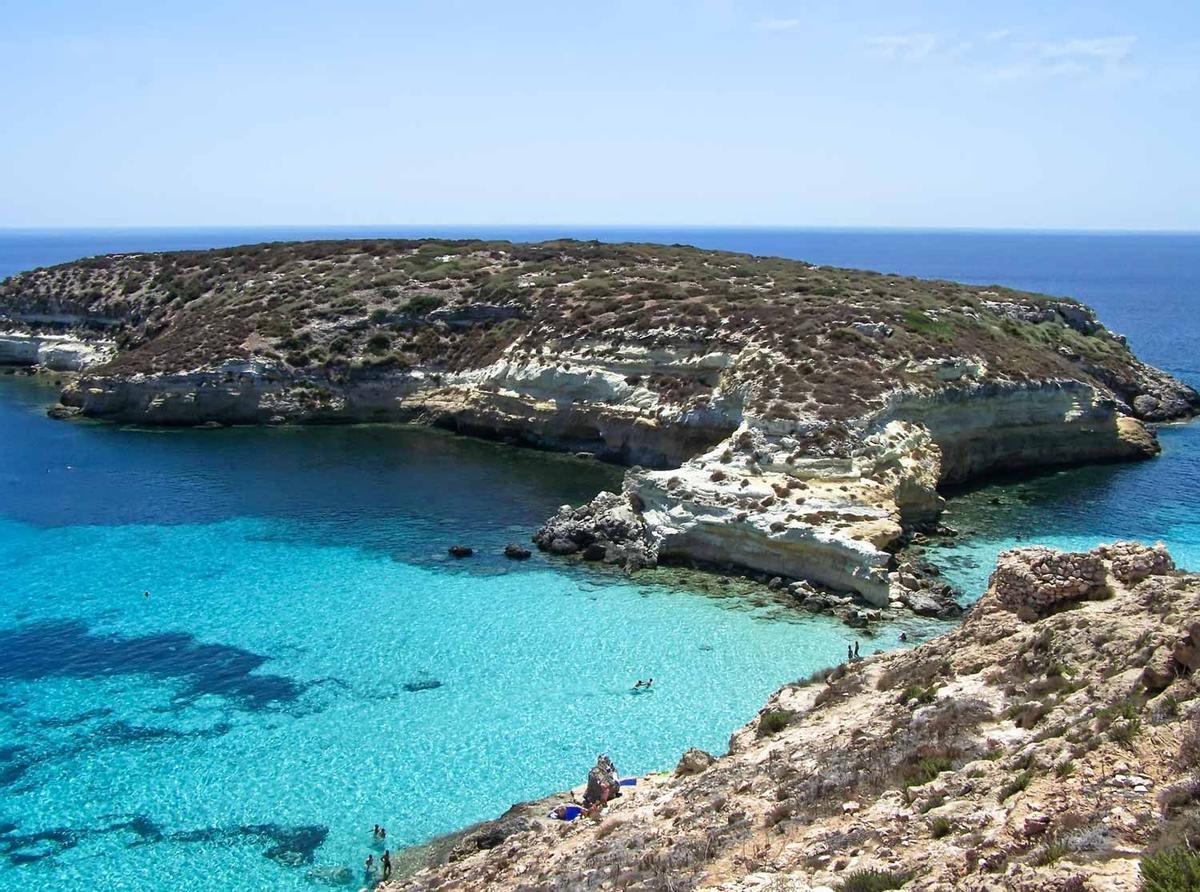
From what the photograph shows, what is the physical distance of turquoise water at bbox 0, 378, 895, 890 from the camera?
24438 millimetres

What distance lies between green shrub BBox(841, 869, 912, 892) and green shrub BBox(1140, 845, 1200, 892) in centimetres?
306

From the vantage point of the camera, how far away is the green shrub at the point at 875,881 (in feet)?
39.8

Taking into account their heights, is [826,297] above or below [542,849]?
above

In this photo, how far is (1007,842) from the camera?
→ 475 inches

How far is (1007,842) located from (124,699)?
2727 centimetres

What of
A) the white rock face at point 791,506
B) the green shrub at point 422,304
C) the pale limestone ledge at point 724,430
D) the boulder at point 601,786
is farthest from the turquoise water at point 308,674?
the green shrub at point 422,304

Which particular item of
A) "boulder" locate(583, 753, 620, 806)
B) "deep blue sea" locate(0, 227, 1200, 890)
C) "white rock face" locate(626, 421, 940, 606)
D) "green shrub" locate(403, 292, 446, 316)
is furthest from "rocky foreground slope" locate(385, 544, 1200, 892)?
"green shrub" locate(403, 292, 446, 316)

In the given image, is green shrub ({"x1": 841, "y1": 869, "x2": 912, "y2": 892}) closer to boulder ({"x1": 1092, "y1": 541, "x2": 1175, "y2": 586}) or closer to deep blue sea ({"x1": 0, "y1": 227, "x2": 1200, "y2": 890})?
boulder ({"x1": 1092, "y1": 541, "x2": 1175, "y2": 586})

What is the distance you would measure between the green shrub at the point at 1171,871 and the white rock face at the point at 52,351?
9239 centimetres

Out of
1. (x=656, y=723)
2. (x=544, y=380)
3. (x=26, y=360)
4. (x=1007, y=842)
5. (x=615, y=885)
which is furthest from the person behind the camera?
(x=26, y=360)

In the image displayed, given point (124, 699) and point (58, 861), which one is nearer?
point (58, 861)

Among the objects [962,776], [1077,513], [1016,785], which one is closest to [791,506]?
[1077,513]

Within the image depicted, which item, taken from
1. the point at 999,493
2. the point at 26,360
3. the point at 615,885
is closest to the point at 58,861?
the point at 615,885

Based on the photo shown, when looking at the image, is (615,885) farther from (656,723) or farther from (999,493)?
(999,493)
